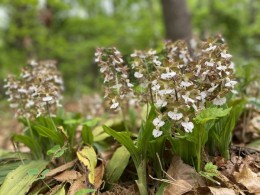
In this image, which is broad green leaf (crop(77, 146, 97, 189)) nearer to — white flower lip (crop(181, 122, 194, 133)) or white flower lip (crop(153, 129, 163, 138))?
white flower lip (crop(153, 129, 163, 138))

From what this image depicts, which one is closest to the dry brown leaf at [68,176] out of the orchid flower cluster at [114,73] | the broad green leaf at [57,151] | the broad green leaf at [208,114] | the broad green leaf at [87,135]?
the broad green leaf at [57,151]

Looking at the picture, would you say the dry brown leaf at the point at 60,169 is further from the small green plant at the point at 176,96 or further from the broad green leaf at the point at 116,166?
the small green plant at the point at 176,96

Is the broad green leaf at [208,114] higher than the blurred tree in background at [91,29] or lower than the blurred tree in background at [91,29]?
lower

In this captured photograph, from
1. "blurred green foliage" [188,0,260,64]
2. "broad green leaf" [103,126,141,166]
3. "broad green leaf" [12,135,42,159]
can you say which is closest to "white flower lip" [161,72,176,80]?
"broad green leaf" [103,126,141,166]

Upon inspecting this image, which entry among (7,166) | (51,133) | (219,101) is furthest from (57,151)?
(219,101)

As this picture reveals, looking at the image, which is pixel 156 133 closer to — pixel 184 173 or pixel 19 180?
pixel 184 173

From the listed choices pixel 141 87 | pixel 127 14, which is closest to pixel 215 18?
pixel 127 14
